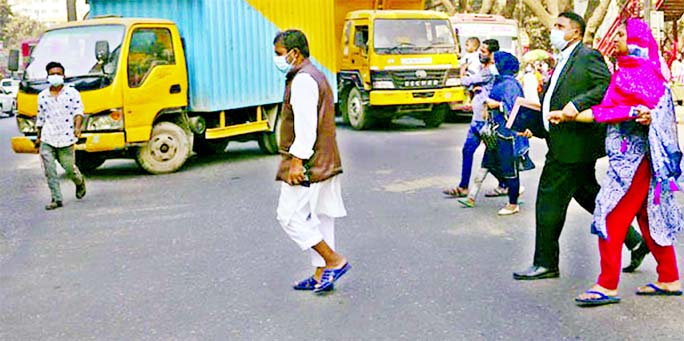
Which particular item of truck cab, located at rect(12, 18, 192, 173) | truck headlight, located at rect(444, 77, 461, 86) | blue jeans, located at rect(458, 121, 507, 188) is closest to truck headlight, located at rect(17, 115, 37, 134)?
truck cab, located at rect(12, 18, 192, 173)

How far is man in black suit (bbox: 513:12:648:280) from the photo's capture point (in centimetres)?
548

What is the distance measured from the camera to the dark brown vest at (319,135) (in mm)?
5473

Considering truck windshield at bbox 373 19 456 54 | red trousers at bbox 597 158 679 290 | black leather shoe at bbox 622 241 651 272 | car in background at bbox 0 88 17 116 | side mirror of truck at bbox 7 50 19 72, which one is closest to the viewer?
red trousers at bbox 597 158 679 290

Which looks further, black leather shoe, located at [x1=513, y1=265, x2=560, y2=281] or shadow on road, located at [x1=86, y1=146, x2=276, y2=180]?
shadow on road, located at [x1=86, y1=146, x2=276, y2=180]

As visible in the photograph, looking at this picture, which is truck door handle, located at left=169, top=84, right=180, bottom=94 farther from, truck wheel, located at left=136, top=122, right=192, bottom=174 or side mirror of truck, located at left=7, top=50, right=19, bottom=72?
side mirror of truck, located at left=7, top=50, right=19, bottom=72

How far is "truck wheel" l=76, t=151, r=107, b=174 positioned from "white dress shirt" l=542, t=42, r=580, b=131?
26.6 ft

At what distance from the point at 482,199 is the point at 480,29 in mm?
11849

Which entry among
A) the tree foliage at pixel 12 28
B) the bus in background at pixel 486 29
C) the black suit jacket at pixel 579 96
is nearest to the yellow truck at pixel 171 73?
the bus in background at pixel 486 29

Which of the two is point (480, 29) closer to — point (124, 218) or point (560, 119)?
point (124, 218)

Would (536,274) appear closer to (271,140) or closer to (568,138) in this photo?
(568,138)

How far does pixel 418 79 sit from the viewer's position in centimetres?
1792

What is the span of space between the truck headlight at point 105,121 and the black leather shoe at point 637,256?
722cm

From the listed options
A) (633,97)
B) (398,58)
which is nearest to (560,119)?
(633,97)

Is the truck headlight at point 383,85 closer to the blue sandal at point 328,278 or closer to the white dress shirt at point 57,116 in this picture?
the white dress shirt at point 57,116
